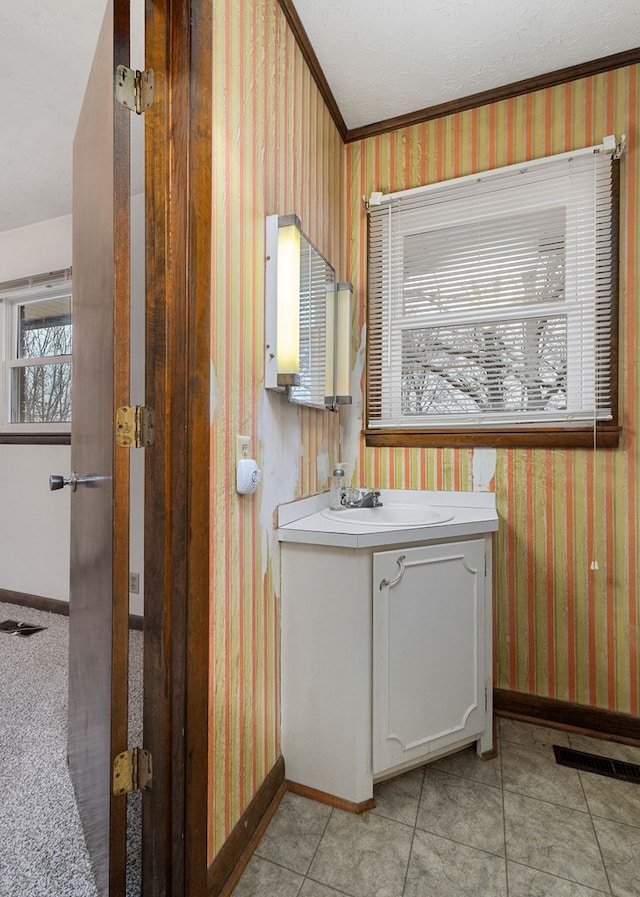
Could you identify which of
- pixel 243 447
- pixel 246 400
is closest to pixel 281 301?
pixel 246 400

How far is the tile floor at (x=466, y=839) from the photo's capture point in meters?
1.14

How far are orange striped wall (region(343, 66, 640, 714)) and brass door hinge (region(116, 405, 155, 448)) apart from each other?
1.35m

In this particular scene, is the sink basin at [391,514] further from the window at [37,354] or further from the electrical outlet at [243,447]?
the window at [37,354]

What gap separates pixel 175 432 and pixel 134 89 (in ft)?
2.56

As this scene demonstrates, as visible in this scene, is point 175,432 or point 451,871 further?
point 451,871

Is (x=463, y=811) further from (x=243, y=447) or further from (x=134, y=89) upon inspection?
(x=134, y=89)

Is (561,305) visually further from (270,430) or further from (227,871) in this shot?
(227,871)

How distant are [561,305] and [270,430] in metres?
1.32

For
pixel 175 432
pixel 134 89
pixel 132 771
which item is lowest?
pixel 132 771

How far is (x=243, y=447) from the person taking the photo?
4.04ft

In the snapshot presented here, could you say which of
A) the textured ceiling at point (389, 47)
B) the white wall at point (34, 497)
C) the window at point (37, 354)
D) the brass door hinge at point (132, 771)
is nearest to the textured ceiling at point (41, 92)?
the textured ceiling at point (389, 47)

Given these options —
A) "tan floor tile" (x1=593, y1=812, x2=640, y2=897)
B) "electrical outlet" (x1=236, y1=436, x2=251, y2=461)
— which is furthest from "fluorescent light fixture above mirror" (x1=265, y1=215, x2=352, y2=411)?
"tan floor tile" (x1=593, y1=812, x2=640, y2=897)

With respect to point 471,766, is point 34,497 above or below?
above

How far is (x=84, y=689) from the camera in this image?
126 cm
